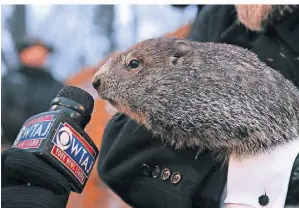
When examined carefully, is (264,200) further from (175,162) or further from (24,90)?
(24,90)

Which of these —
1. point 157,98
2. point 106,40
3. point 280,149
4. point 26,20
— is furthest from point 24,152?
point 106,40

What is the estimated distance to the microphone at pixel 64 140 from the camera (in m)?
0.88

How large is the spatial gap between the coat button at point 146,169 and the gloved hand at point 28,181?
0.88 ft

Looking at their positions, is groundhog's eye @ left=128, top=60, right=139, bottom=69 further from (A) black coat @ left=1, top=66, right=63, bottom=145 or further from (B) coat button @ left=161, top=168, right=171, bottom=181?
(A) black coat @ left=1, top=66, right=63, bottom=145

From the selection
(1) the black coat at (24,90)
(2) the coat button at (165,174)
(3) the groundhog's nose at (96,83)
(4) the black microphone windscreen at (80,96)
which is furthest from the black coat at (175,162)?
(1) the black coat at (24,90)

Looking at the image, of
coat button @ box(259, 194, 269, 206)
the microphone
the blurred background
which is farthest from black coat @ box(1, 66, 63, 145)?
coat button @ box(259, 194, 269, 206)

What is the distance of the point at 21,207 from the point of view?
0.88 metres

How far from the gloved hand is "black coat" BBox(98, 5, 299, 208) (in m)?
0.26

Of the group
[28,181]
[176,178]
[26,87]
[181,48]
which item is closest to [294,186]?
[176,178]

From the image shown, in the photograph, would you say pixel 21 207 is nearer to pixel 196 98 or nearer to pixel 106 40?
pixel 196 98

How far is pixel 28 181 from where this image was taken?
90 cm

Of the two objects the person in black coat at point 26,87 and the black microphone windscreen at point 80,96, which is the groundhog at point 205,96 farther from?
the person in black coat at point 26,87

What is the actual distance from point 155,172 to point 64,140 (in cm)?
31

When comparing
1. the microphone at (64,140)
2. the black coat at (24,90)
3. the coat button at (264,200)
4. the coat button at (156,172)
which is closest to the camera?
the microphone at (64,140)
